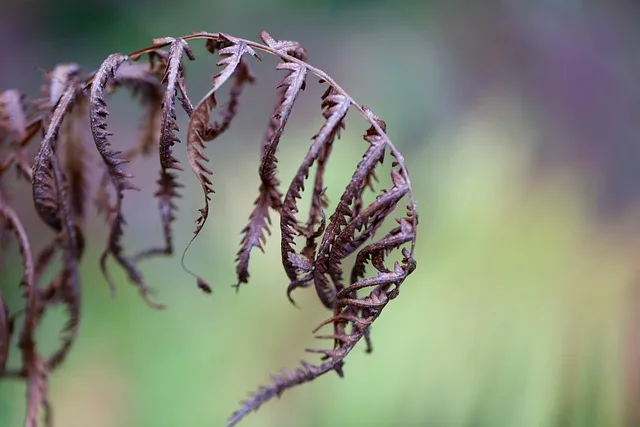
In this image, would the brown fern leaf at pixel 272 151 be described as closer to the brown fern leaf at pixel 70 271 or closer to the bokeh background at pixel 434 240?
the brown fern leaf at pixel 70 271

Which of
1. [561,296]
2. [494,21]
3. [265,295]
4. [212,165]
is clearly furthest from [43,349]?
[494,21]

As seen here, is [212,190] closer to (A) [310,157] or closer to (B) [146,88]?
(A) [310,157]

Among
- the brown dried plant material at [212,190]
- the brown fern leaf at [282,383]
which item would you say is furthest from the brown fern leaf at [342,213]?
the brown fern leaf at [282,383]

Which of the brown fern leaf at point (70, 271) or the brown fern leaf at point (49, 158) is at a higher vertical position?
the brown fern leaf at point (49, 158)

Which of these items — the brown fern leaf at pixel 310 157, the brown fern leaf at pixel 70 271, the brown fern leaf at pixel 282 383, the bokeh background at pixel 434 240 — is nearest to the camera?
the brown fern leaf at pixel 310 157

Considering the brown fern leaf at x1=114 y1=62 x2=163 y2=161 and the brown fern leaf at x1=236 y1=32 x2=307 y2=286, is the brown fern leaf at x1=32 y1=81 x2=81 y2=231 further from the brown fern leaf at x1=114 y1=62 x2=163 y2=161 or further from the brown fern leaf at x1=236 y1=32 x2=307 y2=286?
the brown fern leaf at x1=236 y1=32 x2=307 y2=286

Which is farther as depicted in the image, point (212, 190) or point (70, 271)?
point (70, 271)

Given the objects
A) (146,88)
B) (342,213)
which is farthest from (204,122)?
(146,88)
